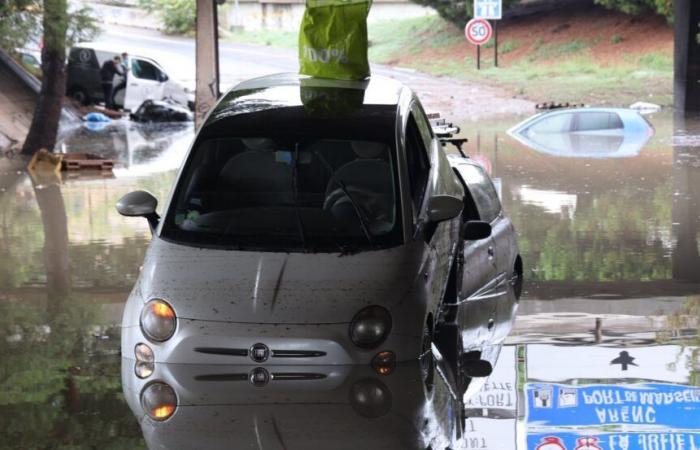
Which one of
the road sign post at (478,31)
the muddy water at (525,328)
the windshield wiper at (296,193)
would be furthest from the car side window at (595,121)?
the windshield wiper at (296,193)

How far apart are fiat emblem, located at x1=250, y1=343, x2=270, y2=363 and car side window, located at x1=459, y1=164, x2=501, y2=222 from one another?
3.84 meters

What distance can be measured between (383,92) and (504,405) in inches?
113

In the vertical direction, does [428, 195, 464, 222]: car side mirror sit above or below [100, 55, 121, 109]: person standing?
above

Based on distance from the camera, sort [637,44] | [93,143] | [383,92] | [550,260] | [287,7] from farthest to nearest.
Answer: [287,7], [637,44], [93,143], [550,260], [383,92]

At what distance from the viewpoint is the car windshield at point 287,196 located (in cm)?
821

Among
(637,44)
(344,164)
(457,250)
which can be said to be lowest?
(637,44)

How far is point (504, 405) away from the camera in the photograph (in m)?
7.68

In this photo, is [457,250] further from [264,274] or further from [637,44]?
[637,44]

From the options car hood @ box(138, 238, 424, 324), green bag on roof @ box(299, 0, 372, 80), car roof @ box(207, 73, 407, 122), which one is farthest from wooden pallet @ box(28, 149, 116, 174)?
car hood @ box(138, 238, 424, 324)

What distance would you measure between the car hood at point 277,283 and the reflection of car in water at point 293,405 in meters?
0.31

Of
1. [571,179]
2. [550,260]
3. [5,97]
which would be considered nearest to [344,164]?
[550,260]

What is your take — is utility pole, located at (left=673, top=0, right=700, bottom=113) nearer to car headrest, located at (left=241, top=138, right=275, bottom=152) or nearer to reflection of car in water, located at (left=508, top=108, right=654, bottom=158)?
reflection of car in water, located at (left=508, top=108, right=654, bottom=158)

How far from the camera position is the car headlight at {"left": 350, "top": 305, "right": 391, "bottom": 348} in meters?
7.71

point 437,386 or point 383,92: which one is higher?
point 383,92
